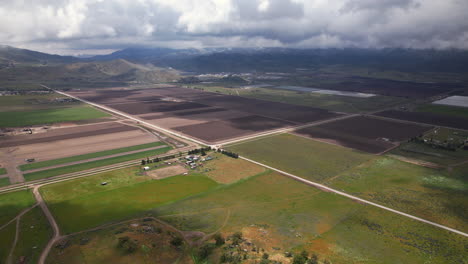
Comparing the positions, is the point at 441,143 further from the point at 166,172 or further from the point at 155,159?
the point at 155,159

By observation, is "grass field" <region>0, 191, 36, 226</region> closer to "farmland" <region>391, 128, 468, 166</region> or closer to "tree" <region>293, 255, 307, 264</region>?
"tree" <region>293, 255, 307, 264</region>

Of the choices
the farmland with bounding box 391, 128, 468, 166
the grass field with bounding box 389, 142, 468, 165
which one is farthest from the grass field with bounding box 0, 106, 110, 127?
the farmland with bounding box 391, 128, 468, 166

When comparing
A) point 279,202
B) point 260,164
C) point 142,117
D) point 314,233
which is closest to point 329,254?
point 314,233

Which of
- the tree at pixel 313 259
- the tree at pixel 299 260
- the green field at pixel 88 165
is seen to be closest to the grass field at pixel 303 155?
the green field at pixel 88 165

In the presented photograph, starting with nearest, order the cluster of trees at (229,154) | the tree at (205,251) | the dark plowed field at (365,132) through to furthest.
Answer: the tree at (205,251) < the cluster of trees at (229,154) < the dark plowed field at (365,132)

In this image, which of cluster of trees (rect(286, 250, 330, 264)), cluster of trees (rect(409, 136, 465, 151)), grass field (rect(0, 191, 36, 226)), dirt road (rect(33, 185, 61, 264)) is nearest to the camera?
cluster of trees (rect(286, 250, 330, 264))

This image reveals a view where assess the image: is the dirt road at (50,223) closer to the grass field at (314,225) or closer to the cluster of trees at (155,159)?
the grass field at (314,225)
